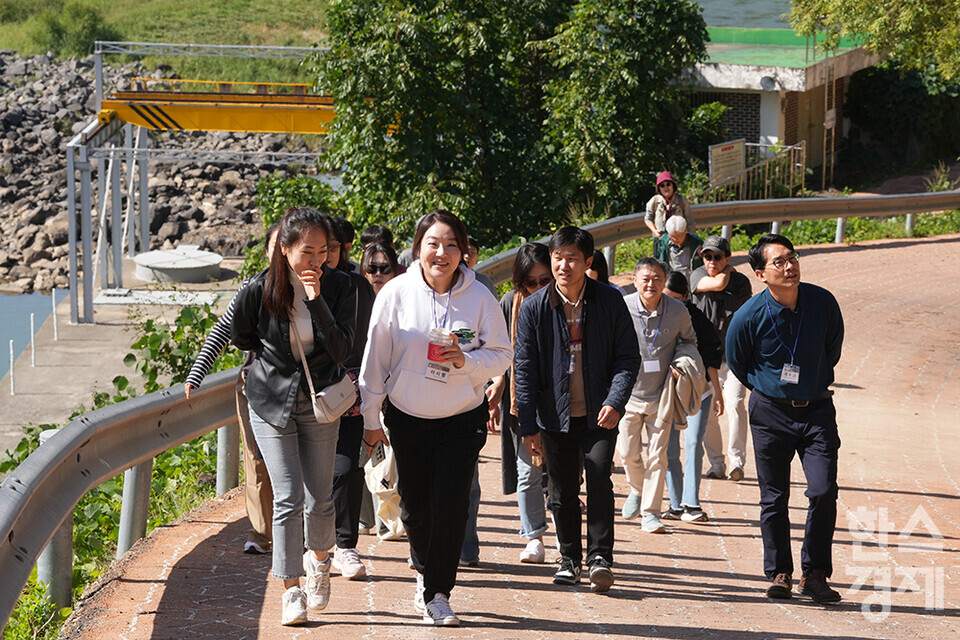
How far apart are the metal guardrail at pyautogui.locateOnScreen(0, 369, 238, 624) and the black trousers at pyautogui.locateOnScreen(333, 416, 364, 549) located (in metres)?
0.85

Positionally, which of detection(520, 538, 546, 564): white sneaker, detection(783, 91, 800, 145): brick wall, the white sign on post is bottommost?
detection(520, 538, 546, 564): white sneaker

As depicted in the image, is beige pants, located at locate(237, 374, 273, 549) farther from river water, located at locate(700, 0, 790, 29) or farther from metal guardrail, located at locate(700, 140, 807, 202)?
river water, located at locate(700, 0, 790, 29)

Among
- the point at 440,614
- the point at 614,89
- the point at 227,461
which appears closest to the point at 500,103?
the point at 614,89

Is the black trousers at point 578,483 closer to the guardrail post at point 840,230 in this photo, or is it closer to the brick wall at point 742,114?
the guardrail post at point 840,230

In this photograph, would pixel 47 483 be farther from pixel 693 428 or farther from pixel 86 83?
pixel 86 83

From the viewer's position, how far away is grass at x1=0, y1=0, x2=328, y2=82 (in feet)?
227

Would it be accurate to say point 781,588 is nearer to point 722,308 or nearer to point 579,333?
point 579,333

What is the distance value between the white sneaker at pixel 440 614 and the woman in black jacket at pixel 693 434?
2774 millimetres

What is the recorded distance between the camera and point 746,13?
158ft

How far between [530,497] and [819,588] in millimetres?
1607

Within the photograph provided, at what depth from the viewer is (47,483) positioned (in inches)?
195

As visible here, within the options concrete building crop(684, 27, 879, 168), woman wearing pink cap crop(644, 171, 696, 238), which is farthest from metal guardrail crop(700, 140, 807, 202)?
woman wearing pink cap crop(644, 171, 696, 238)

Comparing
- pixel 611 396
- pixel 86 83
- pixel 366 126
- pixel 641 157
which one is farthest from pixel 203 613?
pixel 86 83

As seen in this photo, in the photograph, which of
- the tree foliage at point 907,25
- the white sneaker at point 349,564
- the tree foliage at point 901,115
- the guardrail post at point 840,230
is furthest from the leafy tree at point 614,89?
the white sneaker at point 349,564
